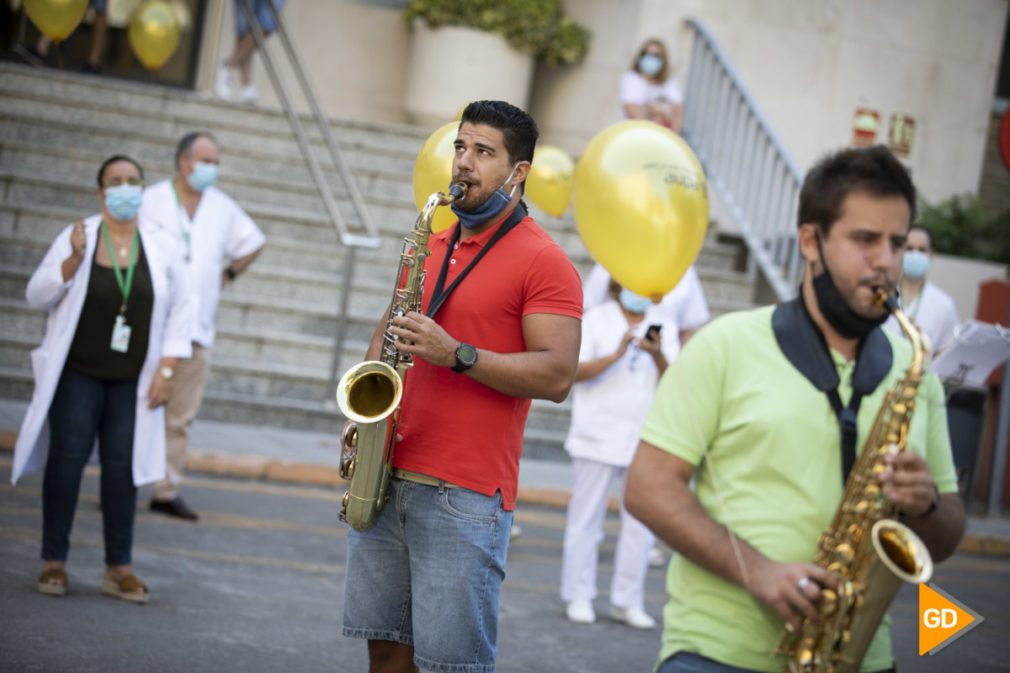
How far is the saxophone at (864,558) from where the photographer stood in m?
2.58

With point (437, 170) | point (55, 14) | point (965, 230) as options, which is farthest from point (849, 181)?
point (965, 230)

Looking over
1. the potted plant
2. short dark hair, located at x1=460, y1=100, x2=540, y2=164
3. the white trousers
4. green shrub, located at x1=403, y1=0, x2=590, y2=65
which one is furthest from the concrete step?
short dark hair, located at x1=460, y1=100, x2=540, y2=164

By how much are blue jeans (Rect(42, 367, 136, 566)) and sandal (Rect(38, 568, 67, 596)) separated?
0.21 feet

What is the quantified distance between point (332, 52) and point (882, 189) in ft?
44.7

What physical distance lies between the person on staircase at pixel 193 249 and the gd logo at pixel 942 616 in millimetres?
5614

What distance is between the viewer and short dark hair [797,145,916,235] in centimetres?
280

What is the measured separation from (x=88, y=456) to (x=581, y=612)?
8.95 ft

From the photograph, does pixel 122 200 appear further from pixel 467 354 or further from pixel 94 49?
pixel 94 49

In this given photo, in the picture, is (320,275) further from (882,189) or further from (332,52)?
(882,189)

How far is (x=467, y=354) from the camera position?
3.59m

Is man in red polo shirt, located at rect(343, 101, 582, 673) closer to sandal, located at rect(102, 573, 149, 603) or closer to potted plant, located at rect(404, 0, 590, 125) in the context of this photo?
sandal, located at rect(102, 573, 149, 603)

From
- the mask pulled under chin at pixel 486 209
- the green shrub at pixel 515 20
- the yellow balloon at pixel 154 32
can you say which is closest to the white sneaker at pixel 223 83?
the yellow balloon at pixel 154 32

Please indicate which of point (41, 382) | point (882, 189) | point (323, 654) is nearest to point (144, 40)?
point (41, 382)

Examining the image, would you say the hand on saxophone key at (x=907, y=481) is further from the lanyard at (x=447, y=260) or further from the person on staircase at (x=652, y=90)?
the person on staircase at (x=652, y=90)
